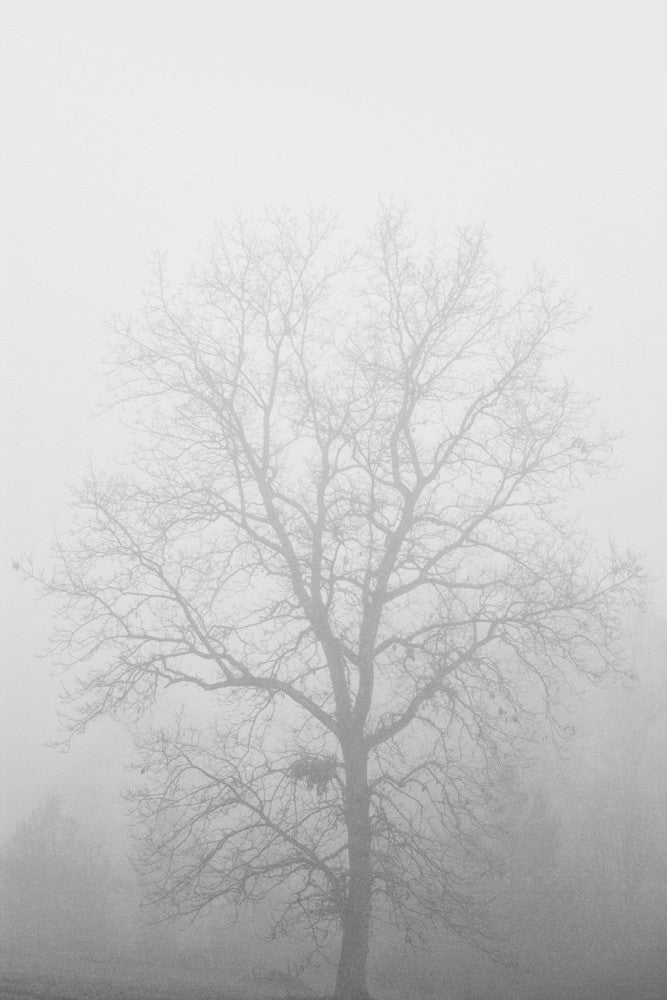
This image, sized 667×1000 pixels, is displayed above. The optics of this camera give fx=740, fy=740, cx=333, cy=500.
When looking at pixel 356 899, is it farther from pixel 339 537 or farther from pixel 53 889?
pixel 53 889

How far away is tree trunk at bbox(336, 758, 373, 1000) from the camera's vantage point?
9688 millimetres

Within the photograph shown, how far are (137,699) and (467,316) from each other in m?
7.60

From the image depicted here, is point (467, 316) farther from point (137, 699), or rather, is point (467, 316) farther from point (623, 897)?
point (623, 897)

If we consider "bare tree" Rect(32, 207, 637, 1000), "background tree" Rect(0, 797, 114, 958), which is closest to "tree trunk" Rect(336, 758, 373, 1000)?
"bare tree" Rect(32, 207, 637, 1000)

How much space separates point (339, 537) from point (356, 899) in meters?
4.87

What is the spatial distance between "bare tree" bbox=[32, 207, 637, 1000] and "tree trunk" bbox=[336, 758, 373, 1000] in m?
0.04

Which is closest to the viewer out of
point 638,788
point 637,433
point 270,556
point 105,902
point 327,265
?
point 270,556

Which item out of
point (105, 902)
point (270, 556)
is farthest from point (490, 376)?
point (105, 902)

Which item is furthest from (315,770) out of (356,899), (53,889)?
(53,889)

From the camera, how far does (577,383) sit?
11898mm

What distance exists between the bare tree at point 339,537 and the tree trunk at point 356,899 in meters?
0.04

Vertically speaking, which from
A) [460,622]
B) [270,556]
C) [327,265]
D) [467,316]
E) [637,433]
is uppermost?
[637,433]

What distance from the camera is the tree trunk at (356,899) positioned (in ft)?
31.8

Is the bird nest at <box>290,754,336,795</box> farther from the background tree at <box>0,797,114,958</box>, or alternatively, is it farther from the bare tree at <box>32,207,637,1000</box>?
the background tree at <box>0,797,114,958</box>
